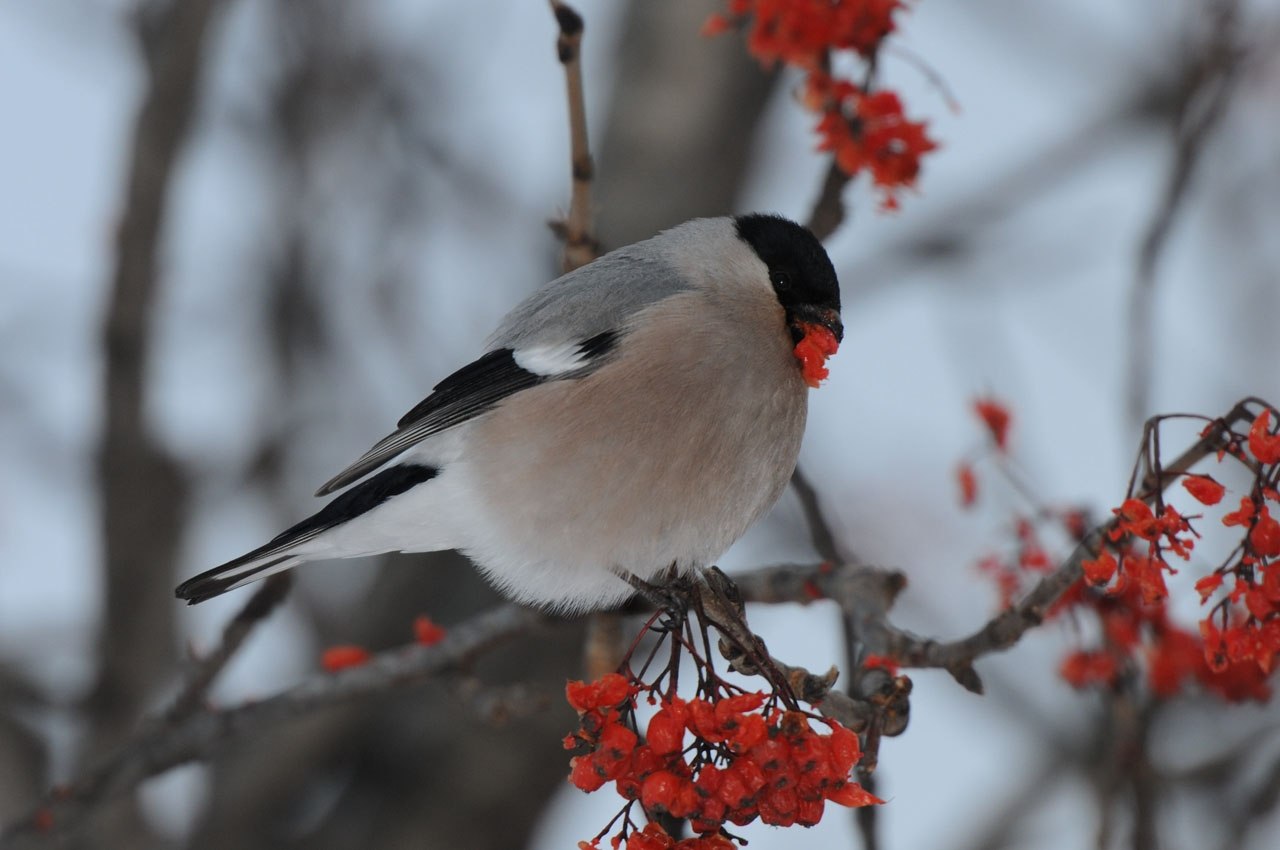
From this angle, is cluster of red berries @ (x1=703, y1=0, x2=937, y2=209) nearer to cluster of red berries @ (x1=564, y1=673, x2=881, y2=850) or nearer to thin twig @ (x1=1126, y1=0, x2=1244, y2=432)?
thin twig @ (x1=1126, y1=0, x2=1244, y2=432)

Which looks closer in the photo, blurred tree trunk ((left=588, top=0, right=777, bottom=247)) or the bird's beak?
the bird's beak

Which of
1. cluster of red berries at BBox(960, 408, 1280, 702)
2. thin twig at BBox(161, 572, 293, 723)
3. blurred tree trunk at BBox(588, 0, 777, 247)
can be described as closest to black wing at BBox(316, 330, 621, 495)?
thin twig at BBox(161, 572, 293, 723)

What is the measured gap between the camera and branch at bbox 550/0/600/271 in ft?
7.95

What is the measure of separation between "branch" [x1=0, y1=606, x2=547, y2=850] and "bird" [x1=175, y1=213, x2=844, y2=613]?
0.57ft

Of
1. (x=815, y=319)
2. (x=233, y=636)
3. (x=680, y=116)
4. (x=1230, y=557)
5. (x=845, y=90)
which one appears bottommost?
(x=1230, y=557)

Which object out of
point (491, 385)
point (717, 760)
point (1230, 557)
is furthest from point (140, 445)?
point (1230, 557)

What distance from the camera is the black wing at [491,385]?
9.04 feet

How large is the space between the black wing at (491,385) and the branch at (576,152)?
26 centimetres

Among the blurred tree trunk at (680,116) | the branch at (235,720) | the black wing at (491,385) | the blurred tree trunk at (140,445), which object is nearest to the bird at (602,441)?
the black wing at (491,385)

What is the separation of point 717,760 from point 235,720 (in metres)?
1.39

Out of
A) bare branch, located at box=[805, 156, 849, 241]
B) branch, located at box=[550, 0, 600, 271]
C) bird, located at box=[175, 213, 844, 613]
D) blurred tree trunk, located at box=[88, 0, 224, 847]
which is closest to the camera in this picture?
branch, located at box=[550, 0, 600, 271]

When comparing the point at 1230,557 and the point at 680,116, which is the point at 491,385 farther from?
the point at 680,116

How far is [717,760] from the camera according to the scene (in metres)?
1.91

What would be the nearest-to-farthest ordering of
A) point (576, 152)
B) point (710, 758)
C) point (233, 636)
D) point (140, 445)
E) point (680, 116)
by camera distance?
point (710, 758)
point (576, 152)
point (233, 636)
point (140, 445)
point (680, 116)
